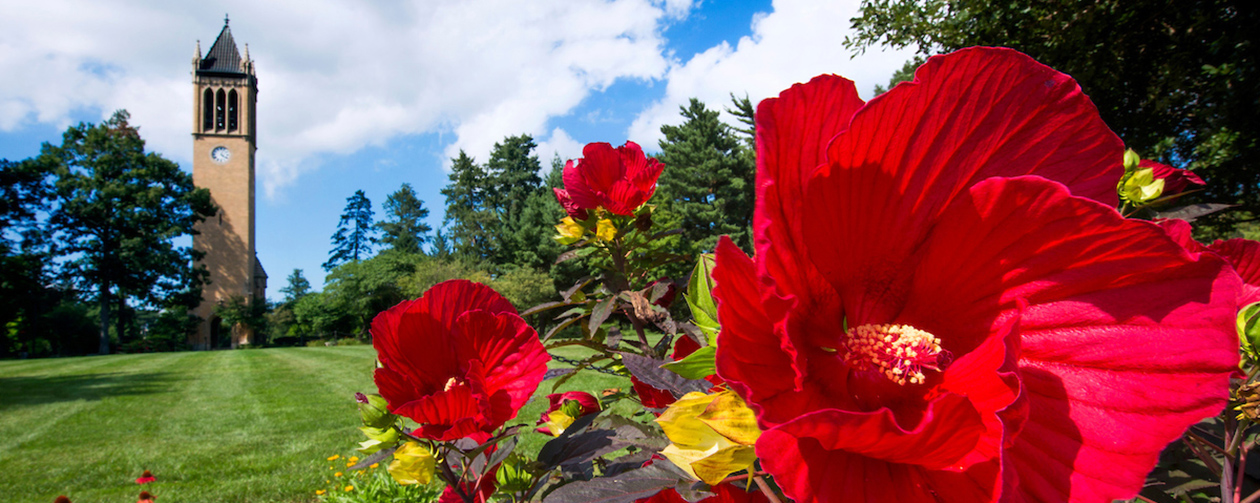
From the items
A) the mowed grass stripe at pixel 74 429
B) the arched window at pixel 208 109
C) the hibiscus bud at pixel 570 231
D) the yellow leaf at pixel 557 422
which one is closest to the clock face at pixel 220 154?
the arched window at pixel 208 109

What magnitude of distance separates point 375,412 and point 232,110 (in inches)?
1768

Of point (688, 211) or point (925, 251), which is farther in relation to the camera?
point (688, 211)

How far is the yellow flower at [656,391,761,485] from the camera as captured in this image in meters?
0.36

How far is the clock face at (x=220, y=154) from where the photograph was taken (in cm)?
3512

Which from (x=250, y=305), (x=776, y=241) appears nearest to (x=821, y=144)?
(x=776, y=241)

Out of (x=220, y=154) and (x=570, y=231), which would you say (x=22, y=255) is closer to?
(x=220, y=154)

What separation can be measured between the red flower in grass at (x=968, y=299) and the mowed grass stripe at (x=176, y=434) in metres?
4.82

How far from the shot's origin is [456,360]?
859mm

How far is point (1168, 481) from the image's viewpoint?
Result: 0.96 metres

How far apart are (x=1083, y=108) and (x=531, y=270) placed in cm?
2480

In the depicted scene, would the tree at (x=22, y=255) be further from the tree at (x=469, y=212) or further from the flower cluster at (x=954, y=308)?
the flower cluster at (x=954, y=308)

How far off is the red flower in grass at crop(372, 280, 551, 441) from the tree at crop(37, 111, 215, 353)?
33005 mm

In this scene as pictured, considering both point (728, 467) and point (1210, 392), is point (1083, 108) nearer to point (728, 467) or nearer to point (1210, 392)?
point (1210, 392)

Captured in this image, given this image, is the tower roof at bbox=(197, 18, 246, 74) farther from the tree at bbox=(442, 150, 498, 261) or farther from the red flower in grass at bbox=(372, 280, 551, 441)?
the red flower in grass at bbox=(372, 280, 551, 441)
